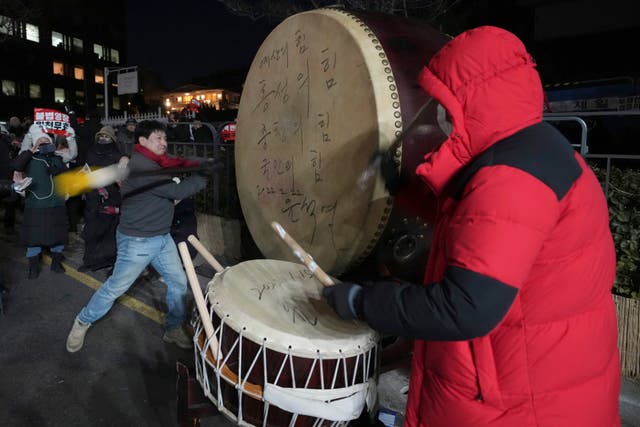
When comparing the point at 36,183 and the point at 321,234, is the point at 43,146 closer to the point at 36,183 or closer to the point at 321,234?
the point at 36,183

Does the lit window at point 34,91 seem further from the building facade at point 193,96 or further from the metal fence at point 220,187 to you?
the metal fence at point 220,187

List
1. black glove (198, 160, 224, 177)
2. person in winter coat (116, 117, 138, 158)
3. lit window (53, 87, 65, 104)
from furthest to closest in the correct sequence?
1. lit window (53, 87, 65, 104)
2. person in winter coat (116, 117, 138, 158)
3. black glove (198, 160, 224, 177)

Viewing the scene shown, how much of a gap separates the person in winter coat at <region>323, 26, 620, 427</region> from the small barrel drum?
285mm

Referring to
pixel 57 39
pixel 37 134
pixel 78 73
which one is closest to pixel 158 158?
pixel 37 134

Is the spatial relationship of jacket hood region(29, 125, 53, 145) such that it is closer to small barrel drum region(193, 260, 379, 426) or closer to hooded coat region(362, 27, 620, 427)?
small barrel drum region(193, 260, 379, 426)

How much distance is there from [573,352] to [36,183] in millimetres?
5411

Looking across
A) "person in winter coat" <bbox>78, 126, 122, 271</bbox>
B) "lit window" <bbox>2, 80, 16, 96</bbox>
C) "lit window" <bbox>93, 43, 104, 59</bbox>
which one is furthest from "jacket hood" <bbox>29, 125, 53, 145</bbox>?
"lit window" <bbox>93, 43, 104, 59</bbox>

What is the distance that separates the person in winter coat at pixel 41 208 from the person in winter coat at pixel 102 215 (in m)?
0.27

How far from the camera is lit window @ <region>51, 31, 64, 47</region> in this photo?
4675cm

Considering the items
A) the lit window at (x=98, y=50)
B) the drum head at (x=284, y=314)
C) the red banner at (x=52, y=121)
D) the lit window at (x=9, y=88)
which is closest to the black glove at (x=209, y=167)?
the drum head at (x=284, y=314)

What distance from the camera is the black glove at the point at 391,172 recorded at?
6.42 feet

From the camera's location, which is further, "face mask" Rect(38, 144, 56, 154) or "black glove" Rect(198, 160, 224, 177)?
"face mask" Rect(38, 144, 56, 154)

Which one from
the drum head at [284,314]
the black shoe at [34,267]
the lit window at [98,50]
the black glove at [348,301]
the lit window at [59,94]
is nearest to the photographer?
the black glove at [348,301]

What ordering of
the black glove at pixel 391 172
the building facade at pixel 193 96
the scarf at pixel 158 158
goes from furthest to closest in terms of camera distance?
the building facade at pixel 193 96
the scarf at pixel 158 158
the black glove at pixel 391 172
